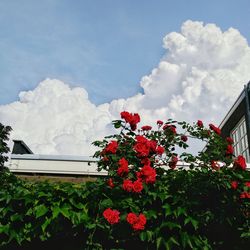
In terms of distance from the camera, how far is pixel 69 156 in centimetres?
955

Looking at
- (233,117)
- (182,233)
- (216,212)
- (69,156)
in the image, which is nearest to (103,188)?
(182,233)

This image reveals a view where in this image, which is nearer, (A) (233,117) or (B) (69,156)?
(B) (69,156)

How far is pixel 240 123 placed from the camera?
15.5 m

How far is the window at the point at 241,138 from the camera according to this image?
1500cm

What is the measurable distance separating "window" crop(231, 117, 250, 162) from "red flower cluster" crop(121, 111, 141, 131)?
10.5 meters

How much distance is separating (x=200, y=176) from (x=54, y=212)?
5.82 feet

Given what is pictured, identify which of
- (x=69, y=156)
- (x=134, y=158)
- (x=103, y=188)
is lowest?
(x=103, y=188)

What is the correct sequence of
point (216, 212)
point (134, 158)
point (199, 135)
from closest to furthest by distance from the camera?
1. point (216, 212)
2. point (134, 158)
3. point (199, 135)

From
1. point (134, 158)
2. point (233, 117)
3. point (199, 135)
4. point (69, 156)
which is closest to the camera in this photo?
point (134, 158)

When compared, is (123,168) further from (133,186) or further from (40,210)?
(40,210)

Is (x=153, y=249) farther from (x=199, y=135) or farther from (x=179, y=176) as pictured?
(x=199, y=135)

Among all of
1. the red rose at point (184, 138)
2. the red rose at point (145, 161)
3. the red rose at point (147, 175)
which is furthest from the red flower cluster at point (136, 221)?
the red rose at point (184, 138)

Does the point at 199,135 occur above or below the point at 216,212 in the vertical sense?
above

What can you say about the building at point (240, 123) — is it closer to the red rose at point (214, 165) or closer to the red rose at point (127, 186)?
the red rose at point (214, 165)
